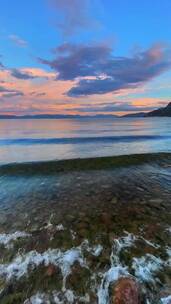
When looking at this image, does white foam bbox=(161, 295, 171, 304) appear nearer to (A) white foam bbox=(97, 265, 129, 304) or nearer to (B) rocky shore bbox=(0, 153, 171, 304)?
(B) rocky shore bbox=(0, 153, 171, 304)

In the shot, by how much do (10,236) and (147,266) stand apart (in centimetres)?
385

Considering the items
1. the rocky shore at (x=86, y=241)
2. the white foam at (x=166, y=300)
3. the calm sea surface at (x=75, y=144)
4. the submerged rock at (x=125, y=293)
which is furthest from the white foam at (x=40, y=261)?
the calm sea surface at (x=75, y=144)

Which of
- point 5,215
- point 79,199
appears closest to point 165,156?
point 79,199

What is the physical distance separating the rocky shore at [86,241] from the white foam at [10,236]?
28 mm

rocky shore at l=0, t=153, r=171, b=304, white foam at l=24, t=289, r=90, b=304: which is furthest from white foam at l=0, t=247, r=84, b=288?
white foam at l=24, t=289, r=90, b=304

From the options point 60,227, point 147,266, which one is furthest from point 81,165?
point 147,266

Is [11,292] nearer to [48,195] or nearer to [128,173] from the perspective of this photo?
[48,195]

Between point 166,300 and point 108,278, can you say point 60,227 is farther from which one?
point 166,300

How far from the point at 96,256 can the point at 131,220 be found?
6.94 ft

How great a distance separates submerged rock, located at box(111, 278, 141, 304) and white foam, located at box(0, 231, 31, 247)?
3.23m

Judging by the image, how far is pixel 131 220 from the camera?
22.6 ft

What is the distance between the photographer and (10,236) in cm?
621

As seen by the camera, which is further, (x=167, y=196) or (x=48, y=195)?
(x=48, y=195)

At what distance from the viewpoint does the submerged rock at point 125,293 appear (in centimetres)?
358
